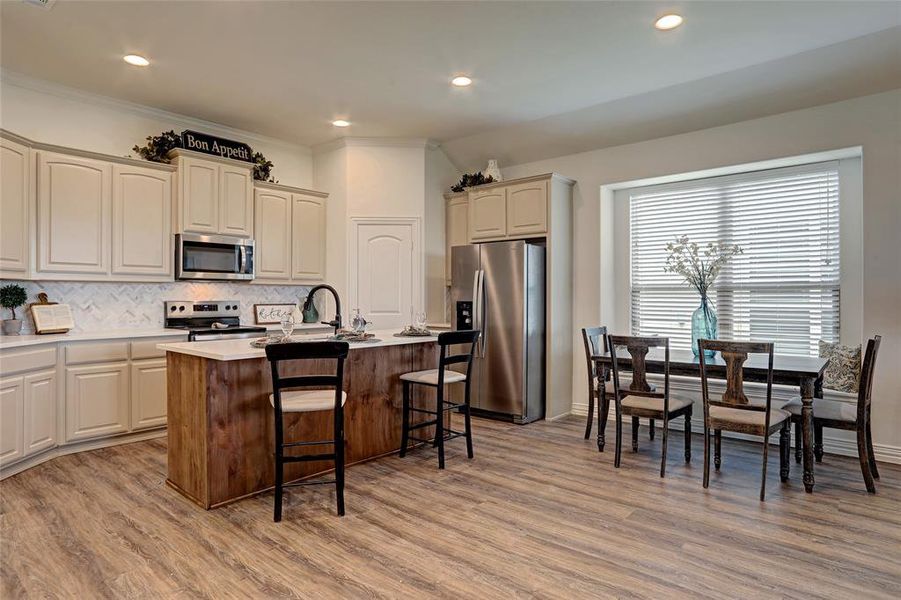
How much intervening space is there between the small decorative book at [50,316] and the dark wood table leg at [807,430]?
5278 mm

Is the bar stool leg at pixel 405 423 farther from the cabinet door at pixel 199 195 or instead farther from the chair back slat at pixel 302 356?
the cabinet door at pixel 199 195

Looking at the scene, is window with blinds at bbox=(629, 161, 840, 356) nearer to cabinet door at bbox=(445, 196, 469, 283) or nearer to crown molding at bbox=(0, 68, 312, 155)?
cabinet door at bbox=(445, 196, 469, 283)

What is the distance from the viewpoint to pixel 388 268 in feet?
19.2

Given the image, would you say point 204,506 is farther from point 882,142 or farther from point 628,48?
point 882,142

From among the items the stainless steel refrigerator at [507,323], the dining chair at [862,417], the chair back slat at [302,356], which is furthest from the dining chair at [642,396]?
the chair back slat at [302,356]

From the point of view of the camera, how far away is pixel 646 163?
16.6 ft

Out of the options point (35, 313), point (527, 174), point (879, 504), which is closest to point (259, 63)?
point (35, 313)

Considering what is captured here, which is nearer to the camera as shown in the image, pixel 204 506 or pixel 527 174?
pixel 204 506

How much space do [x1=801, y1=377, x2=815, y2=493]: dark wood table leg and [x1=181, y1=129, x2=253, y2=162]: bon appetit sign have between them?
5057mm

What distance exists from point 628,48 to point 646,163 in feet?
5.29

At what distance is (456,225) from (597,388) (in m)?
2.56

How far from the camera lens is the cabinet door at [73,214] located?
4.06 metres

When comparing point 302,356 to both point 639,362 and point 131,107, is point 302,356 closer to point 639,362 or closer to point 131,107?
point 639,362

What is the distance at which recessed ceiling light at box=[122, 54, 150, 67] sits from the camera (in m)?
3.84
